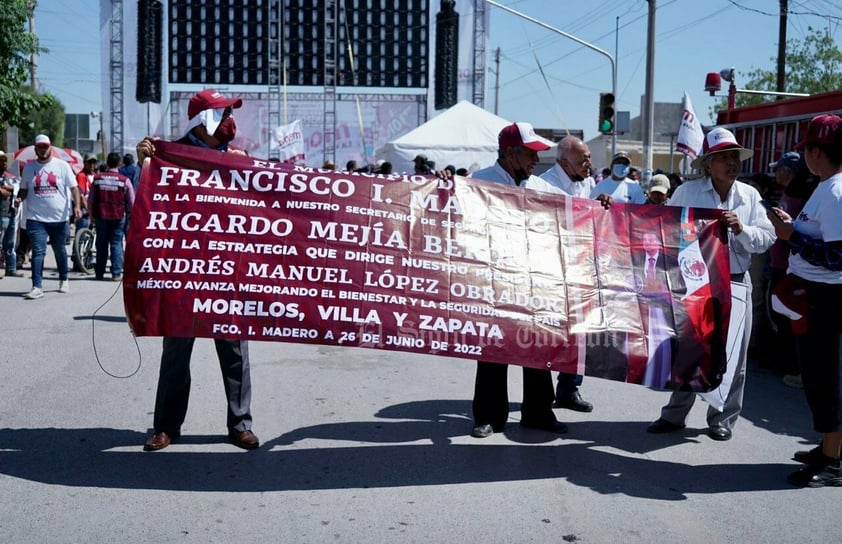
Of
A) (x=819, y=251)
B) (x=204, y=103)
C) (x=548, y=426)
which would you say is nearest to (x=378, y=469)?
(x=548, y=426)

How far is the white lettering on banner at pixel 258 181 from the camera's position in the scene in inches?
200

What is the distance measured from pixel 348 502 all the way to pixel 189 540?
86 cm

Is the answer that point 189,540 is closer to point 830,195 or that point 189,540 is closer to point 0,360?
point 830,195

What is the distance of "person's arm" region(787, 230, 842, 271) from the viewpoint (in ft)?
15.5

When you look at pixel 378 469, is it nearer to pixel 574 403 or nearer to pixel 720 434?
pixel 574 403

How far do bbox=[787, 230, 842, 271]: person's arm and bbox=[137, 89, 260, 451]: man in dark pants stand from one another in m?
3.29

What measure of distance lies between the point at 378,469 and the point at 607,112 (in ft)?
55.5

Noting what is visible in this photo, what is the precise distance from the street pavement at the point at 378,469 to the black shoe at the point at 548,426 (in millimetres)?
Result: 80

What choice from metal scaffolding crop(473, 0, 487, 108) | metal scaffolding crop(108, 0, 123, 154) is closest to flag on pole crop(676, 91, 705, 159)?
metal scaffolding crop(473, 0, 487, 108)

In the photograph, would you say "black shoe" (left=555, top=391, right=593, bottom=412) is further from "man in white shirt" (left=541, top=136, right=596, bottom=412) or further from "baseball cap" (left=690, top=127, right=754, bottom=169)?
"baseball cap" (left=690, top=127, right=754, bottom=169)

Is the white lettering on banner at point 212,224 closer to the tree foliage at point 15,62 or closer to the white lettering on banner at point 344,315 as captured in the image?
the white lettering on banner at point 344,315

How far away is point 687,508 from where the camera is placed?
14.8 feet

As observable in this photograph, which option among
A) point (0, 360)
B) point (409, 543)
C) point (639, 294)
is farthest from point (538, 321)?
point (0, 360)

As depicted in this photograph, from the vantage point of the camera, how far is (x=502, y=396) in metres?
5.81
